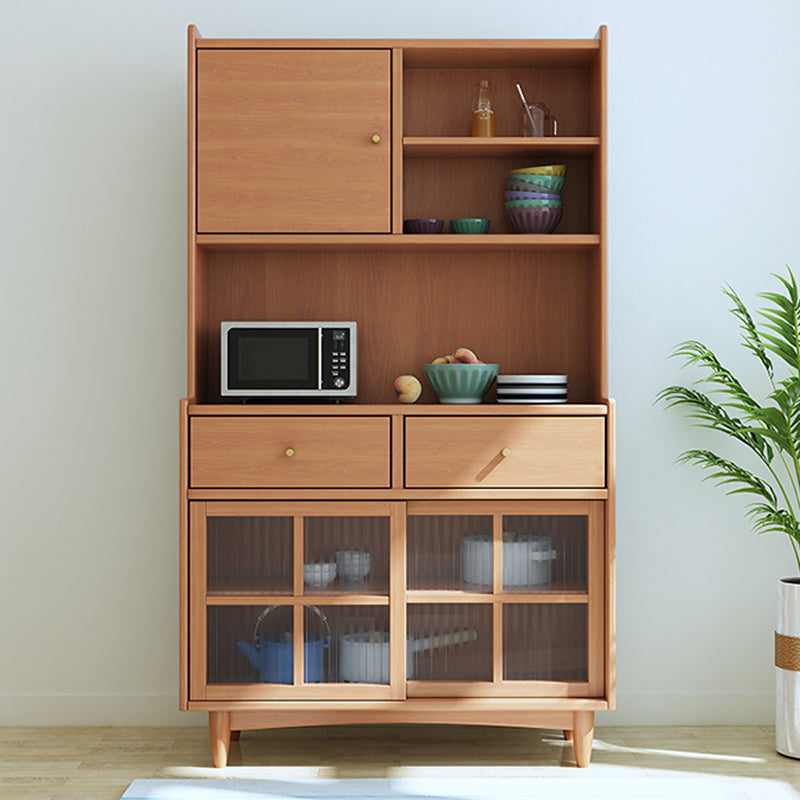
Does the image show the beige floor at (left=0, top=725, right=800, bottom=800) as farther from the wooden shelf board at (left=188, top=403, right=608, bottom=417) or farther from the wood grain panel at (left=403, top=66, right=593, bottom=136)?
the wood grain panel at (left=403, top=66, right=593, bottom=136)

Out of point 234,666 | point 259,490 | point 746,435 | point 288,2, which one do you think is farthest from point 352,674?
point 288,2

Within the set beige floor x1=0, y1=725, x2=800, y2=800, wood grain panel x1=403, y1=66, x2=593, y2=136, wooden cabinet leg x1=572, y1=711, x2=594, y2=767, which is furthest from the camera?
wood grain panel x1=403, y1=66, x2=593, y2=136

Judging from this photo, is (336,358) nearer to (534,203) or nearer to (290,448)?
(290,448)

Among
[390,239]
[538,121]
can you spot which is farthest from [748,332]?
[390,239]

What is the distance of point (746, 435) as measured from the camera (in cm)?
289

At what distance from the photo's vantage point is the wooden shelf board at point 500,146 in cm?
266

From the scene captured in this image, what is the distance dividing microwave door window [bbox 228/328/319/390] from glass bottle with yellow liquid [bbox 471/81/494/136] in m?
0.75

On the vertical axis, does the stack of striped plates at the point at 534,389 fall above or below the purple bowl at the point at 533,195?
below

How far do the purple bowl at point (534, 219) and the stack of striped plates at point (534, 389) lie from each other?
43cm

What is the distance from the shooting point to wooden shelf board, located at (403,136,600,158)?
266cm

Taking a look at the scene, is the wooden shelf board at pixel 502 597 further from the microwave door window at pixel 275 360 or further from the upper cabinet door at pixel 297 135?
the upper cabinet door at pixel 297 135

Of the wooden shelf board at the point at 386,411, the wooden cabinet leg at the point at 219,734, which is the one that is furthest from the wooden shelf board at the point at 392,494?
the wooden cabinet leg at the point at 219,734

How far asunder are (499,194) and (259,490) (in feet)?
3.80

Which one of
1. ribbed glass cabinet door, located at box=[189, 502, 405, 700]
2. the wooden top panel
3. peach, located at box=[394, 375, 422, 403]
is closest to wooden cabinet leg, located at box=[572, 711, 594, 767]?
ribbed glass cabinet door, located at box=[189, 502, 405, 700]
